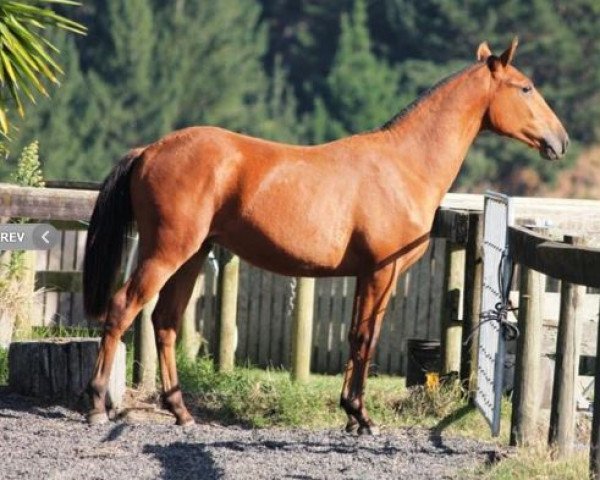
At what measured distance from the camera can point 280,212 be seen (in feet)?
29.2

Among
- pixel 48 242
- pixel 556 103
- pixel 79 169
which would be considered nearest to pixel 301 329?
pixel 48 242

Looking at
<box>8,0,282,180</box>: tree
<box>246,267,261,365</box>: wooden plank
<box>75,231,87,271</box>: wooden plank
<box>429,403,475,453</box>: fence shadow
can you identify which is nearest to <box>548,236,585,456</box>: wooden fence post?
<box>429,403,475,453</box>: fence shadow

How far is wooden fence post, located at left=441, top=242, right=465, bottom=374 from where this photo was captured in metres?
9.95

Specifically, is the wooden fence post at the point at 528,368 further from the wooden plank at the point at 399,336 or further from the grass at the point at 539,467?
the wooden plank at the point at 399,336

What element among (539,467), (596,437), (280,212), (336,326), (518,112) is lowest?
(539,467)

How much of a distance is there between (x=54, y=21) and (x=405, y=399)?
3.62m

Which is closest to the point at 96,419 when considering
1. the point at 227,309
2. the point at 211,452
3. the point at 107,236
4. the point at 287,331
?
the point at 107,236

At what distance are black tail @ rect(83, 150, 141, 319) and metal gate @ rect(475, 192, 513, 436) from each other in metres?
1.94

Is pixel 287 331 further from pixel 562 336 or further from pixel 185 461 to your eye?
pixel 562 336

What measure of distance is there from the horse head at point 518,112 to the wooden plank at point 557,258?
1385 millimetres

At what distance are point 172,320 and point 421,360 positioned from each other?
1920 mm

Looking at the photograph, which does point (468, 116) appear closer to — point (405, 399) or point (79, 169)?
point (405, 399)

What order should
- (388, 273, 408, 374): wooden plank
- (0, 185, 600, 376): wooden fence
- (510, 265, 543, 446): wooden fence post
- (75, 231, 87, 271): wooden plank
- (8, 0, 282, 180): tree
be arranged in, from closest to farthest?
1. (510, 265, 543, 446): wooden fence post
2. (0, 185, 600, 376): wooden fence
3. (388, 273, 408, 374): wooden plank
4. (75, 231, 87, 271): wooden plank
5. (8, 0, 282, 180): tree

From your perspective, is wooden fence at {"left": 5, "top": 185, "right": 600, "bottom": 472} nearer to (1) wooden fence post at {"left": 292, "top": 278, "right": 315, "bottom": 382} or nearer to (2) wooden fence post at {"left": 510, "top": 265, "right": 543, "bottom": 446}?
(2) wooden fence post at {"left": 510, "top": 265, "right": 543, "bottom": 446}
